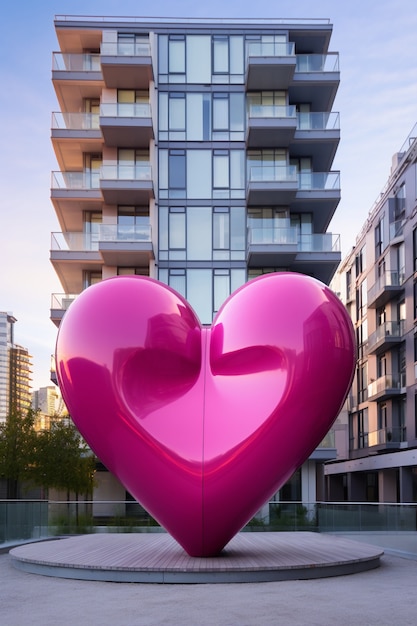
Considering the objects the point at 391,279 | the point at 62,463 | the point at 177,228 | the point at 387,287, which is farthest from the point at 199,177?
the point at 391,279

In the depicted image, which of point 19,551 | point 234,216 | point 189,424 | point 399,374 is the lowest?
point 19,551

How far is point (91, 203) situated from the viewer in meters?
37.6

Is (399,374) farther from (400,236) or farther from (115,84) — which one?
(115,84)

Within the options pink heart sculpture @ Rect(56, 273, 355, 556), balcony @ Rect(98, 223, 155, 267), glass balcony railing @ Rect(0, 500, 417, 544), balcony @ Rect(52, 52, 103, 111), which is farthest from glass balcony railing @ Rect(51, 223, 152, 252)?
pink heart sculpture @ Rect(56, 273, 355, 556)

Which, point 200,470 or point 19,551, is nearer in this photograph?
point 200,470

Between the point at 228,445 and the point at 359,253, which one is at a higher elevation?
the point at 359,253

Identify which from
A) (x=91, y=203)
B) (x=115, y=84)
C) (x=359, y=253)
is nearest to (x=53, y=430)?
(x=91, y=203)

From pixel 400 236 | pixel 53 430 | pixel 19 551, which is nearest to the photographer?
pixel 19 551

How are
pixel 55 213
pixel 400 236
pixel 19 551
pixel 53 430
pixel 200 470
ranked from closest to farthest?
pixel 200 470
pixel 19 551
pixel 53 430
pixel 55 213
pixel 400 236

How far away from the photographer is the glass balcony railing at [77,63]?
37.8m

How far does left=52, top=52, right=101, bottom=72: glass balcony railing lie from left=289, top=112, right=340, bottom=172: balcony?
9352 mm

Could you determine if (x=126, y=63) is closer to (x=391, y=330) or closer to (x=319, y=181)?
(x=319, y=181)

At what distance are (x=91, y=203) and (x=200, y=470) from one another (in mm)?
26470

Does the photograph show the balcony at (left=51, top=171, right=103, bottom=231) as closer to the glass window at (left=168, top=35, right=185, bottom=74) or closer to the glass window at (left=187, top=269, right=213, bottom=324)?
the glass window at (left=187, top=269, right=213, bottom=324)
